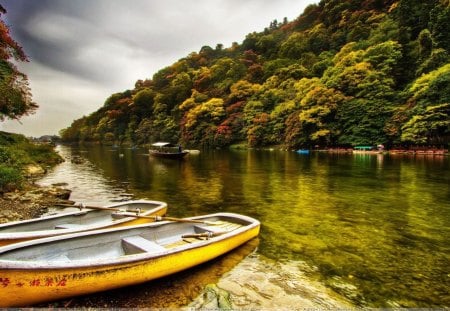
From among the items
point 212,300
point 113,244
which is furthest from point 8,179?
point 212,300

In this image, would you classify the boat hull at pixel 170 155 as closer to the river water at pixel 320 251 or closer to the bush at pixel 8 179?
the river water at pixel 320 251

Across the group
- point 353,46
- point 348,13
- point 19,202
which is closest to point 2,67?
point 19,202

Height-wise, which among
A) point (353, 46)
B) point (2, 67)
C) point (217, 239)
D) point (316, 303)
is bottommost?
point (316, 303)

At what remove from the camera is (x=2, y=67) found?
2267cm

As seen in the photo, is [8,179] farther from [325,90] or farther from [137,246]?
[325,90]

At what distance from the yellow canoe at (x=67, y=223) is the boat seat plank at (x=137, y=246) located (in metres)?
1.58

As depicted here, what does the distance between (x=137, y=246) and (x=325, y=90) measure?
5841 centimetres

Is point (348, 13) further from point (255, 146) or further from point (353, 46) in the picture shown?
point (255, 146)

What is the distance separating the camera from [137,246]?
7137 millimetres

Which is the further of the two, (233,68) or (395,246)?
(233,68)

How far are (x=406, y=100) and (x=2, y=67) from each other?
2195 inches

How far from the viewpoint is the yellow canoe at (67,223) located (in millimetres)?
7363

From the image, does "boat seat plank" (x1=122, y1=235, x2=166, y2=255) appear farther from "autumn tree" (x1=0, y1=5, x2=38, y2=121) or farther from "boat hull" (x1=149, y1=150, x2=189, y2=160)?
"boat hull" (x1=149, y1=150, x2=189, y2=160)

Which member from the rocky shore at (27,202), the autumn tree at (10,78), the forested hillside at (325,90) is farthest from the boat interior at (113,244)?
the forested hillside at (325,90)
